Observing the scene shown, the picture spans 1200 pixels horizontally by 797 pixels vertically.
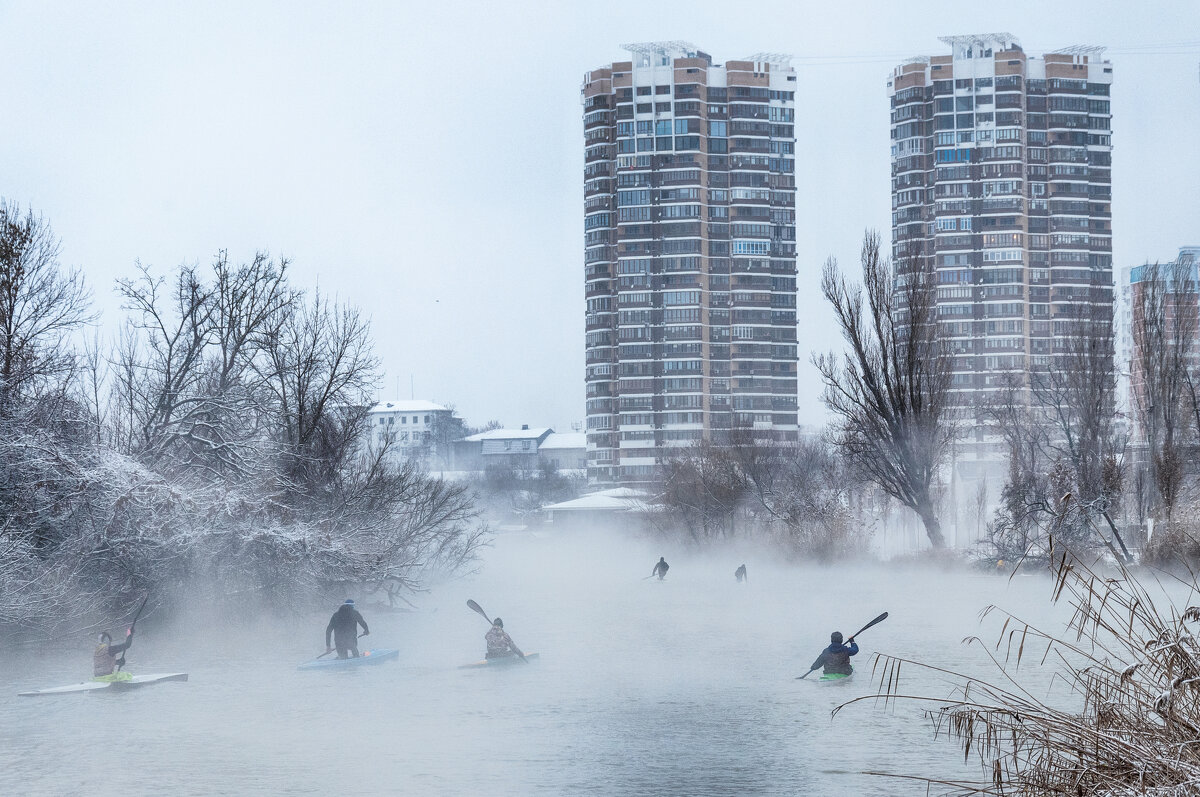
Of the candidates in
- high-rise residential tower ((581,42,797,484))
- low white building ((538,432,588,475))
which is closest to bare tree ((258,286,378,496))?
high-rise residential tower ((581,42,797,484))

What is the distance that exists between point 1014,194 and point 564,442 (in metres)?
60.5

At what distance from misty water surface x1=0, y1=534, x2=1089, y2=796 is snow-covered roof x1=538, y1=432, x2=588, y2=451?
104731 mm

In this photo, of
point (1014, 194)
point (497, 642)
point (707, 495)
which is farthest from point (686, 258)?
point (497, 642)

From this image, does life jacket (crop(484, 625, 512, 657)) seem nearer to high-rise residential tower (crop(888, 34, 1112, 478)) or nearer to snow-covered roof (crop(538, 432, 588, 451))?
high-rise residential tower (crop(888, 34, 1112, 478))

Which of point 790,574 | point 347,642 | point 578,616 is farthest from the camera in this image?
point 790,574

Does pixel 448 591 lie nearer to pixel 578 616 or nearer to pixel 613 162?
pixel 578 616

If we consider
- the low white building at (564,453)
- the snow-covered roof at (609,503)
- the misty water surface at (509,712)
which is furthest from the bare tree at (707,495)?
the low white building at (564,453)

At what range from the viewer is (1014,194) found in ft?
341

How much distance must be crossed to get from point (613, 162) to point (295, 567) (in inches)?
3202

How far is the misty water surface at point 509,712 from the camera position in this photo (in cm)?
1426

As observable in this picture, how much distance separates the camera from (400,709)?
19.4 meters

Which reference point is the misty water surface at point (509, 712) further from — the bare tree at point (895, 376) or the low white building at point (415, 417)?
the low white building at point (415, 417)

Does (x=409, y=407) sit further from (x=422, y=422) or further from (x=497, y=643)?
(x=497, y=643)

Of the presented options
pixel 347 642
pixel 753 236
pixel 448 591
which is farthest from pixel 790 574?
pixel 753 236
